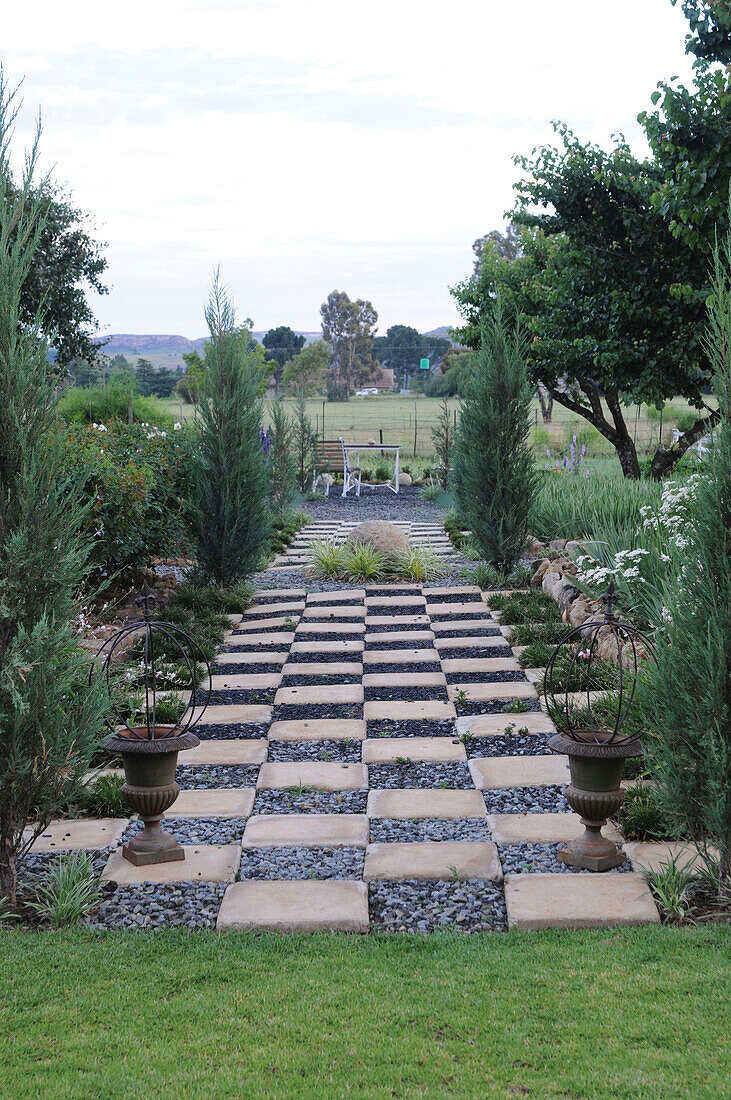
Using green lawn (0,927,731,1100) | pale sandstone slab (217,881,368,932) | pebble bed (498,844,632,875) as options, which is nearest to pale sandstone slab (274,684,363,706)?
pebble bed (498,844,632,875)

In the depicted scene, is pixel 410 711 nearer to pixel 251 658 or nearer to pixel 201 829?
pixel 251 658

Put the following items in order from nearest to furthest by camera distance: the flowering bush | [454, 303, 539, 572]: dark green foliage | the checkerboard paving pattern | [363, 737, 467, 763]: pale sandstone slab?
the checkerboard paving pattern
[363, 737, 467, 763]: pale sandstone slab
the flowering bush
[454, 303, 539, 572]: dark green foliage

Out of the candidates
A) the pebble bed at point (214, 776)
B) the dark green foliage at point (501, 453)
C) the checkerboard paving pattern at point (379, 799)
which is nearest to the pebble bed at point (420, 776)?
the checkerboard paving pattern at point (379, 799)

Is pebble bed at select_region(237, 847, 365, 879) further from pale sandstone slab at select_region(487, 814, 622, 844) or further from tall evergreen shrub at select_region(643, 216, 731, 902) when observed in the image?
tall evergreen shrub at select_region(643, 216, 731, 902)

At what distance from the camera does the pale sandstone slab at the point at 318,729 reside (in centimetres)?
459

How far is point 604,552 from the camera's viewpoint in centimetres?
716

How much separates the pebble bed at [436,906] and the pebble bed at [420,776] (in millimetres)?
879

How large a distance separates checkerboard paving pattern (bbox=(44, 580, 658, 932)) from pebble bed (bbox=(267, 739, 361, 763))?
0.01 meters

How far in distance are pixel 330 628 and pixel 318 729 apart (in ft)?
7.08

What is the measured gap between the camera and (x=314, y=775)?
13.5 ft

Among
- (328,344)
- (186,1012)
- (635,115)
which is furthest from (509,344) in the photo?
(328,344)

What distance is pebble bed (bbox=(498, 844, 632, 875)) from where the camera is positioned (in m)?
3.19

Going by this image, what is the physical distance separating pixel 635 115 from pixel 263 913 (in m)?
6.66

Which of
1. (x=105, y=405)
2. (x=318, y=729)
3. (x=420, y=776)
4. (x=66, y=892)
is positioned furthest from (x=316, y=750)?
(x=105, y=405)
